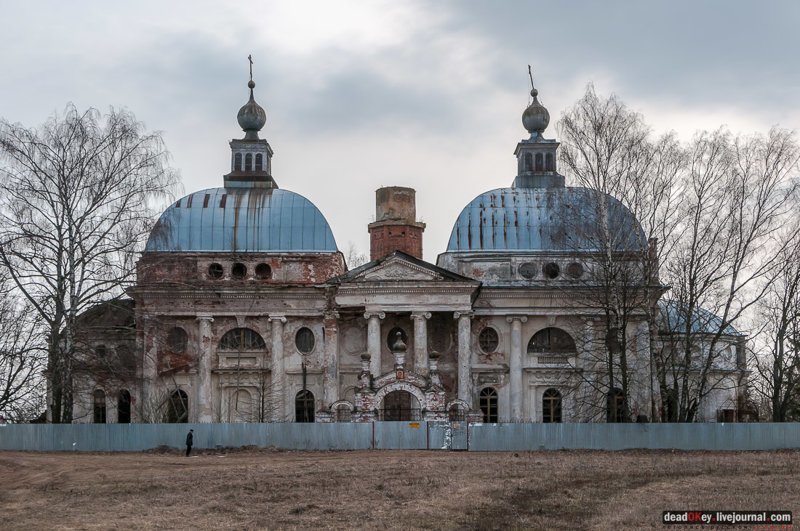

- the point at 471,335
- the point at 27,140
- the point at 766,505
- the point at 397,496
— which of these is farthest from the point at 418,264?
the point at 766,505

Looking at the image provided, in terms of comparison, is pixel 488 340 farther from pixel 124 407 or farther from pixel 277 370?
pixel 124 407

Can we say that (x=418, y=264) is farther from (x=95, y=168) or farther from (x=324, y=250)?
(x=95, y=168)

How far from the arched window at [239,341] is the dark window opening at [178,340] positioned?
4.52ft

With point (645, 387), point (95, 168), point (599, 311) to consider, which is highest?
point (95, 168)

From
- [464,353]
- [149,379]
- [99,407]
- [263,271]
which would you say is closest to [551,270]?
[464,353]

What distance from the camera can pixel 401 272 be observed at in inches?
1660

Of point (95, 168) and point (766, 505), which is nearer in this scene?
point (766, 505)

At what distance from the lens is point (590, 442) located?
34.1 meters

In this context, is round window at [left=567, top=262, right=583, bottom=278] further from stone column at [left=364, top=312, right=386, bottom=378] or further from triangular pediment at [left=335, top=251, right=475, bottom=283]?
stone column at [left=364, top=312, right=386, bottom=378]

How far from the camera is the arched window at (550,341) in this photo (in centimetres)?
4416

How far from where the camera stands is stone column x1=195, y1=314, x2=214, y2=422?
43531mm

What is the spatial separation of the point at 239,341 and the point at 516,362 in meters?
10.7

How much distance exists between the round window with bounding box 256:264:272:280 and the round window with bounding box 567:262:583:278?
37.9 feet

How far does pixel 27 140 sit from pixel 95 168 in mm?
2072
